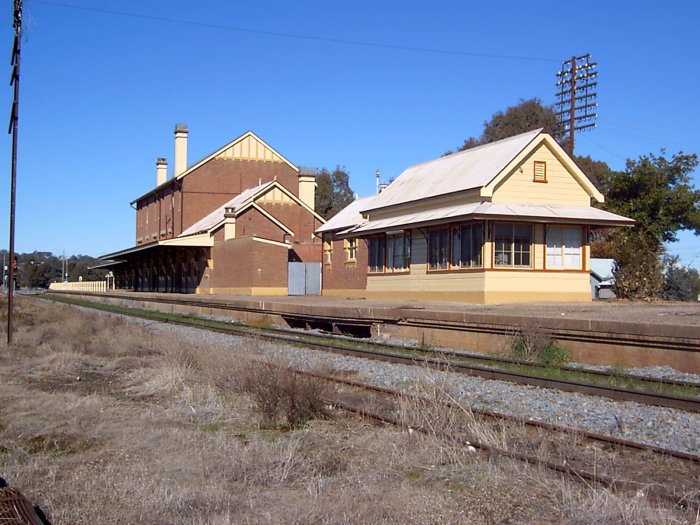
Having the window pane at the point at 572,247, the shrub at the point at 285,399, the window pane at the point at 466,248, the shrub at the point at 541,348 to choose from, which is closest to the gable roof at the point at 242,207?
the window pane at the point at 466,248

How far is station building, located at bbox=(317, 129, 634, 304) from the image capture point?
25.1m

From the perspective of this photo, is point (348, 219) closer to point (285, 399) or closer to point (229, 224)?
point (229, 224)

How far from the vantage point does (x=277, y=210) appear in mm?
50188

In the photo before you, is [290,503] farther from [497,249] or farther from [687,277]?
[687,277]

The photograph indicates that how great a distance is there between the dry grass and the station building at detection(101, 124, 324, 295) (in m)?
30.5

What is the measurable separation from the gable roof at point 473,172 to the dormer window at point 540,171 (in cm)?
62

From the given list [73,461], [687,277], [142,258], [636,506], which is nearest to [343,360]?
[73,461]

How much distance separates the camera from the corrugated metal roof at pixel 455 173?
87.5ft

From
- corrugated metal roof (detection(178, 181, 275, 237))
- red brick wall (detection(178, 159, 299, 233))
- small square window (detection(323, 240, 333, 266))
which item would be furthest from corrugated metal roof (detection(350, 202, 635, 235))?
red brick wall (detection(178, 159, 299, 233))

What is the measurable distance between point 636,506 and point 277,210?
45.8 metres

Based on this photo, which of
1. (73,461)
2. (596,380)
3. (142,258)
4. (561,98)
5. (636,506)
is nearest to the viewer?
(636,506)

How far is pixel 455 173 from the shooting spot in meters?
29.3

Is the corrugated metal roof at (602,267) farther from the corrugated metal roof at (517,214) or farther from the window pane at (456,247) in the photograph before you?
the window pane at (456,247)

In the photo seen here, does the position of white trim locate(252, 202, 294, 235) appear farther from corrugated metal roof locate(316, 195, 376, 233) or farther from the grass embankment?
the grass embankment
